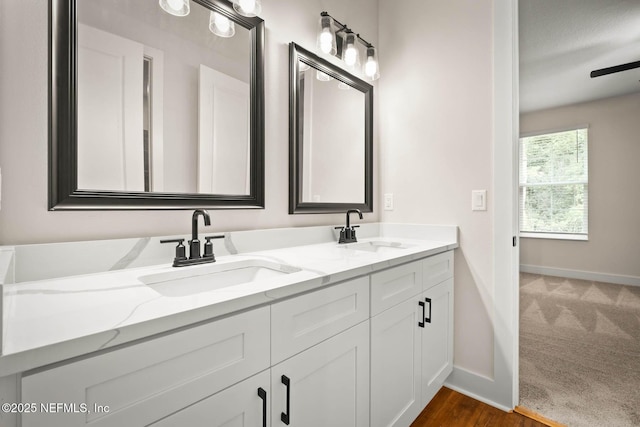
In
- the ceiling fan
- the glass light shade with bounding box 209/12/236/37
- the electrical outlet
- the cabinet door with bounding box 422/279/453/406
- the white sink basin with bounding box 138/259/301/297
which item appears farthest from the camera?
the ceiling fan

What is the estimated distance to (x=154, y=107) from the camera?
3.55 feet

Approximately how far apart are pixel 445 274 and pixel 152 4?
177cm

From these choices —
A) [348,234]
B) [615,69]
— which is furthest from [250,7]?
[615,69]

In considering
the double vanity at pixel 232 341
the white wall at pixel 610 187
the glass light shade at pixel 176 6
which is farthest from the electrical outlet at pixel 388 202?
the white wall at pixel 610 187

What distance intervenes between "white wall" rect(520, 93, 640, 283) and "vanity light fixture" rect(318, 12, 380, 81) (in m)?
4.03

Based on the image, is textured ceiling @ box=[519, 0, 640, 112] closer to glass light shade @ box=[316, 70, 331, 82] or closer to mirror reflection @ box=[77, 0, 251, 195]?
glass light shade @ box=[316, 70, 331, 82]

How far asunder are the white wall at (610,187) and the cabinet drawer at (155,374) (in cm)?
522

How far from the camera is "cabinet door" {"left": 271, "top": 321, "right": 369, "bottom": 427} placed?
31.1 inches

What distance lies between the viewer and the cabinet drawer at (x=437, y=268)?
4.89 feet

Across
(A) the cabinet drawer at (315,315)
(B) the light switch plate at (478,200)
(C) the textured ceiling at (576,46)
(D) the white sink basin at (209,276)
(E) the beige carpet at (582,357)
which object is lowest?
(E) the beige carpet at (582,357)

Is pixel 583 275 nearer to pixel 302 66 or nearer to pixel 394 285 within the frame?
pixel 394 285

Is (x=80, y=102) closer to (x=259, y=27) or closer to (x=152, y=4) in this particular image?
(x=152, y=4)

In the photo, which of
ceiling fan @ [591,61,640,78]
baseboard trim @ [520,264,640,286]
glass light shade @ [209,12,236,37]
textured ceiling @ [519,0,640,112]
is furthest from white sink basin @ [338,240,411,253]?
baseboard trim @ [520,264,640,286]

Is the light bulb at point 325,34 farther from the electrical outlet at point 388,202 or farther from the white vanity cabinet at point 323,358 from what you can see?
the white vanity cabinet at point 323,358
